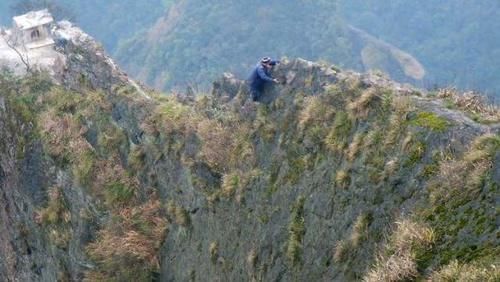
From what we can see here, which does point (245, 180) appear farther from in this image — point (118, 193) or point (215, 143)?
point (118, 193)

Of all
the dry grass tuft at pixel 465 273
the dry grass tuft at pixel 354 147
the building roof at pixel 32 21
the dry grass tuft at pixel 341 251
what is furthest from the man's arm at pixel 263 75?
the building roof at pixel 32 21

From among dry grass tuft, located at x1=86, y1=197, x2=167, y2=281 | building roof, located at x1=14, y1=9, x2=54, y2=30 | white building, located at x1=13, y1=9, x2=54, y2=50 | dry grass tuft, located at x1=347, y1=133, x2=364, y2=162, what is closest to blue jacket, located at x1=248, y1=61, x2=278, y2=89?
dry grass tuft, located at x1=347, y1=133, x2=364, y2=162

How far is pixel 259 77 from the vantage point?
622 inches

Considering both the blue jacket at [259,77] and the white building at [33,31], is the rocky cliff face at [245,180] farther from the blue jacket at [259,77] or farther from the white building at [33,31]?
the white building at [33,31]

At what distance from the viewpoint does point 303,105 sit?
14.4 meters

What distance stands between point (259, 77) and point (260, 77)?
0.11 ft

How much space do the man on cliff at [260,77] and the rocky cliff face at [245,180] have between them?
12.7 inches

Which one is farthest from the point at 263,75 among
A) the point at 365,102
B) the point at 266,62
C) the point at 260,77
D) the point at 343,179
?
the point at 343,179

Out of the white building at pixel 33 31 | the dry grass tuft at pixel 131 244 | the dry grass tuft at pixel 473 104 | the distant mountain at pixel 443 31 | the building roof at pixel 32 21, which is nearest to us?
the dry grass tuft at pixel 473 104

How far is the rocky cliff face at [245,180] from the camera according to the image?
30.6ft

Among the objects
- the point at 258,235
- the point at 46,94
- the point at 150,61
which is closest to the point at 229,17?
the point at 150,61

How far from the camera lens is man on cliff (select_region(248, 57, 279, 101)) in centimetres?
1579

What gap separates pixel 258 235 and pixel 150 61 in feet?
450

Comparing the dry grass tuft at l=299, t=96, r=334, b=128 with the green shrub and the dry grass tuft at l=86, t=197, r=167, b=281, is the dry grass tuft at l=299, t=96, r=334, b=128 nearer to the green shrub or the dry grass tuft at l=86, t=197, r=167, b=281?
the dry grass tuft at l=86, t=197, r=167, b=281
